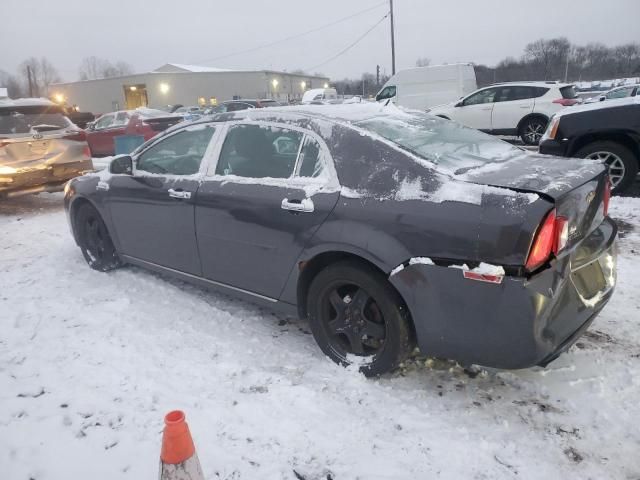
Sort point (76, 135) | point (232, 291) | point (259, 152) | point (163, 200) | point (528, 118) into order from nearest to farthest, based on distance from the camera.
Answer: point (259, 152) < point (232, 291) < point (163, 200) < point (76, 135) < point (528, 118)

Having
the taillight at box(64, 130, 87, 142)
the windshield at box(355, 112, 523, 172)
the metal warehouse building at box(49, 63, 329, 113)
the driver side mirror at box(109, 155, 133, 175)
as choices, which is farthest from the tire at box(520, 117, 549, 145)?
the metal warehouse building at box(49, 63, 329, 113)

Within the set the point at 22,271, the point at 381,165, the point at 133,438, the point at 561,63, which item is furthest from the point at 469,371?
the point at 561,63

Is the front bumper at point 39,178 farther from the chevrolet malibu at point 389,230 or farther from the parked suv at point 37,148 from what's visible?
the chevrolet malibu at point 389,230

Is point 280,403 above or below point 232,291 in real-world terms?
below

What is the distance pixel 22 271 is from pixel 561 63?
273ft

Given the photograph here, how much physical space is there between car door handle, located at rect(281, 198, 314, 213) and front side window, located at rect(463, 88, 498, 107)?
11718 millimetres

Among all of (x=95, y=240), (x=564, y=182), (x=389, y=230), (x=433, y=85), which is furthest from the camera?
(x=433, y=85)

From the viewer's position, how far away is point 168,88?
54.9 m

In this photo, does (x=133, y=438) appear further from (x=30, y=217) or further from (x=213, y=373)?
(x=30, y=217)

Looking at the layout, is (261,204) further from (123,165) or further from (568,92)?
(568,92)

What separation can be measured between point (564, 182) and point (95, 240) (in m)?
4.25

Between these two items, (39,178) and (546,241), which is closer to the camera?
(546,241)

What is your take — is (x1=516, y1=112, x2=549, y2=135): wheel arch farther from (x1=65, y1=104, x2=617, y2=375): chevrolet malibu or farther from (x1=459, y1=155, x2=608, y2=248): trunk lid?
(x1=459, y1=155, x2=608, y2=248): trunk lid

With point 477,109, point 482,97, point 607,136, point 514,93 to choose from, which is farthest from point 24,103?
point 514,93
